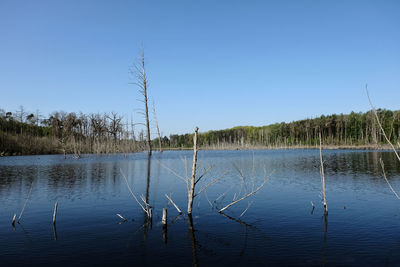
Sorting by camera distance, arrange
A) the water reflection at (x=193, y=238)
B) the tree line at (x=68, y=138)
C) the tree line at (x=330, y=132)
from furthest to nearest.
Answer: the tree line at (x=330, y=132) → the tree line at (x=68, y=138) → the water reflection at (x=193, y=238)

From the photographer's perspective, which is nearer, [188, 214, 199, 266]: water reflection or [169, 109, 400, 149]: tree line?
[188, 214, 199, 266]: water reflection

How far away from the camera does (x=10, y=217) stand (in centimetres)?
934

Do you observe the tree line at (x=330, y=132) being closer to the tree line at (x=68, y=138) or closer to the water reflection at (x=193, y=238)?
the tree line at (x=68, y=138)

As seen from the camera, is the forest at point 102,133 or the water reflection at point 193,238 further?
the forest at point 102,133

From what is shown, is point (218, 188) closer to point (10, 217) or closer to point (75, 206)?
point (75, 206)

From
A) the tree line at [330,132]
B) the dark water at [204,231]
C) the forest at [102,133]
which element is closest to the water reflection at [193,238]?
the dark water at [204,231]

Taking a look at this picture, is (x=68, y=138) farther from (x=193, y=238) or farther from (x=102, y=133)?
(x=193, y=238)

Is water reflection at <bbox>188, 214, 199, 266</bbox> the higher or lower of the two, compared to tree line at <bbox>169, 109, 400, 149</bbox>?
lower

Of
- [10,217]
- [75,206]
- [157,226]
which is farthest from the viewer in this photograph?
[75,206]

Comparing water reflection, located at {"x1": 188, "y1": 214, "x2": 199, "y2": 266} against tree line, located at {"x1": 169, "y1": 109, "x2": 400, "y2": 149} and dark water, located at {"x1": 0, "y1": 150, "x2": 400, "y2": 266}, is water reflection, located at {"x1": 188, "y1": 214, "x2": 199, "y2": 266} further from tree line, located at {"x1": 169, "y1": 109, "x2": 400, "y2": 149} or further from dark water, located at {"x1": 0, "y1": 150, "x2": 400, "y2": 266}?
tree line, located at {"x1": 169, "y1": 109, "x2": 400, "y2": 149}

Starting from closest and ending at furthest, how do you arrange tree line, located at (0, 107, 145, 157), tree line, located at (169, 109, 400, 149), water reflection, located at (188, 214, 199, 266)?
water reflection, located at (188, 214, 199, 266)
tree line, located at (0, 107, 145, 157)
tree line, located at (169, 109, 400, 149)

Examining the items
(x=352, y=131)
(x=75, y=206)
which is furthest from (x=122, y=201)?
(x=352, y=131)

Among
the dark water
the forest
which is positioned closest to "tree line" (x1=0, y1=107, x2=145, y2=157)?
the forest

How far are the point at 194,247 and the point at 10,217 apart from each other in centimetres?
697
